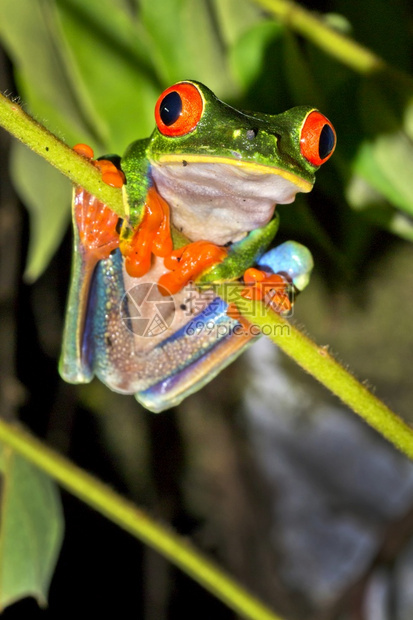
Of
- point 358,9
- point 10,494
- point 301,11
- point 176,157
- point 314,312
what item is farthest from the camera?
point 314,312

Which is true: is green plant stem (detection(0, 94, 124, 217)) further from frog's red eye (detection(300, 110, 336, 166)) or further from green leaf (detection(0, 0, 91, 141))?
green leaf (detection(0, 0, 91, 141))

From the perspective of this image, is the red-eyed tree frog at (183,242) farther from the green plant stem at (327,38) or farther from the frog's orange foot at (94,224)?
the green plant stem at (327,38)

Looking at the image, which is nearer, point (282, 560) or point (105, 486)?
point (105, 486)

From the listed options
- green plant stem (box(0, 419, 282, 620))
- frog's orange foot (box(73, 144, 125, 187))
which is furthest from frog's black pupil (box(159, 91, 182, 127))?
green plant stem (box(0, 419, 282, 620))

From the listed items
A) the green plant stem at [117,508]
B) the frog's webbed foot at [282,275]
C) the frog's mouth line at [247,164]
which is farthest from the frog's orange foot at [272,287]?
the green plant stem at [117,508]

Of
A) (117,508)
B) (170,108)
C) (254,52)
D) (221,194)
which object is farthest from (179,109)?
(117,508)

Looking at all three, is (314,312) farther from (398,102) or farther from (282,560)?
(282,560)

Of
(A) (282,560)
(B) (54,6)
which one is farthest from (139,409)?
(B) (54,6)

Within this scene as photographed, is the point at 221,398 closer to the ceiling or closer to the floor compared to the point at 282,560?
closer to the ceiling
